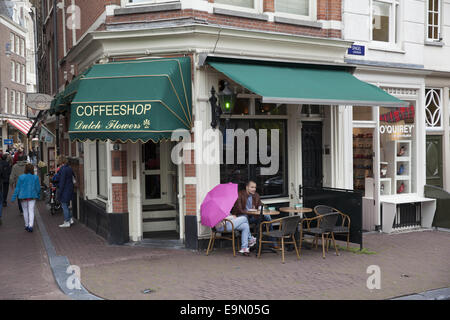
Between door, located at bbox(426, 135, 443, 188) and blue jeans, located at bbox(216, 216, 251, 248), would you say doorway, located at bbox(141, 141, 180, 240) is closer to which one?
blue jeans, located at bbox(216, 216, 251, 248)

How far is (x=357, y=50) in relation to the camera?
11500mm

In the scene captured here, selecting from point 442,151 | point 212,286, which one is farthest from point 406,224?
point 212,286

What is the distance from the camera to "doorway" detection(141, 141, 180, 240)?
1090 centimetres

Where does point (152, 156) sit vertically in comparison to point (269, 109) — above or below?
below

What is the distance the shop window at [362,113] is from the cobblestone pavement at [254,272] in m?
3.10

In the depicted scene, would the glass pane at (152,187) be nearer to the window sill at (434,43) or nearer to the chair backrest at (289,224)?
the chair backrest at (289,224)

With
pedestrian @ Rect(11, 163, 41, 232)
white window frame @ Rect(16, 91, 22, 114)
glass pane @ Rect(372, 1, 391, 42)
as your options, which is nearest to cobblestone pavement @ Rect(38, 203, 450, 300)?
pedestrian @ Rect(11, 163, 41, 232)

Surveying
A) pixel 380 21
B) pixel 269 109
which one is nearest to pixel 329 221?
pixel 269 109

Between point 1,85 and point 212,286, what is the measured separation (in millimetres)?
39436

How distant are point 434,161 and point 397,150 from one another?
1.57 m

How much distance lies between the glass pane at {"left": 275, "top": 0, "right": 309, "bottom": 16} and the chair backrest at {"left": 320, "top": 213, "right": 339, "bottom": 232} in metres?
4.75

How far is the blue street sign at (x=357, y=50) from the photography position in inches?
450

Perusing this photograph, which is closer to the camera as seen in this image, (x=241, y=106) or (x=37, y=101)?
(x=241, y=106)

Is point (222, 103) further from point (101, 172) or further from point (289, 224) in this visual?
point (101, 172)
